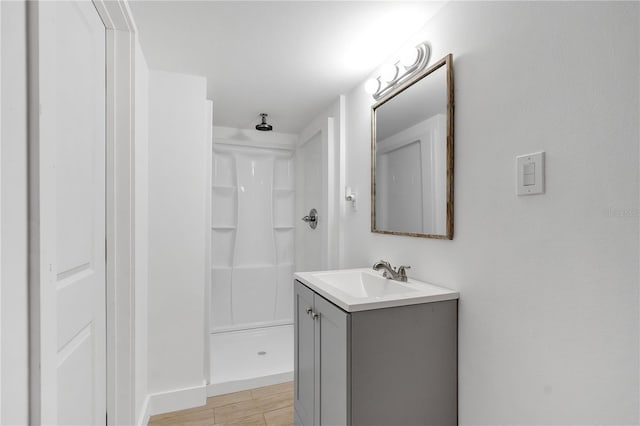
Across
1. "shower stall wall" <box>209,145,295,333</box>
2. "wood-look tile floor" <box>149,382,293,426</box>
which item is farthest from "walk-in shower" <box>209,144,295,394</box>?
"wood-look tile floor" <box>149,382,293,426</box>

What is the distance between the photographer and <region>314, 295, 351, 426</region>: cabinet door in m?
1.16

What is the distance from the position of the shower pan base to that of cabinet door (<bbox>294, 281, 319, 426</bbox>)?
658 millimetres

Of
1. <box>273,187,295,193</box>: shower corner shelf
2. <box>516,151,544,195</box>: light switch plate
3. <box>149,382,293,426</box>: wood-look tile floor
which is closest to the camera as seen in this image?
<box>516,151,544,195</box>: light switch plate

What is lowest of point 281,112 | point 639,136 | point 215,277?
point 215,277

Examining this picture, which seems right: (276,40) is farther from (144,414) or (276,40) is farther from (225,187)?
(144,414)

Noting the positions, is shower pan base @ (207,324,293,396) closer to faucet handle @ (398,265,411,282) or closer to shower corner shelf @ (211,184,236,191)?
faucet handle @ (398,265,411,282)

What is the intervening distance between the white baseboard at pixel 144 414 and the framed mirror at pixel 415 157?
1.66 m

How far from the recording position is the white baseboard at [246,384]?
212cm

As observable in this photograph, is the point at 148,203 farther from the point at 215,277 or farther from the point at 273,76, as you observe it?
the point at 215,277

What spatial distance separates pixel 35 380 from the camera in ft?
1.78

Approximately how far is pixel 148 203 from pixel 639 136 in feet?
7.01

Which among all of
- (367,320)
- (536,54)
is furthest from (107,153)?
(536,54)

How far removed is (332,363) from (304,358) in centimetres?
37

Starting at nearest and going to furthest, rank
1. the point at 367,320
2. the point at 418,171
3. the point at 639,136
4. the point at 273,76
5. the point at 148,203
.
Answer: the point at 639,136 → the point at 367,320 → the point at 418,171 → the point at 148,203 → the point at 273,76
